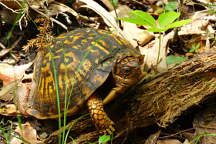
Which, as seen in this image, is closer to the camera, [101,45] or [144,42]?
[101,45]

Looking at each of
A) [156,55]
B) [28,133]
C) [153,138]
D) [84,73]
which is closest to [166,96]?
[153,138]

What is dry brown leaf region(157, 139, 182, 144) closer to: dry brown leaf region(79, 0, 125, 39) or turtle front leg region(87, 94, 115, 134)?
turtle front leg region(87, 94, 115, 134)

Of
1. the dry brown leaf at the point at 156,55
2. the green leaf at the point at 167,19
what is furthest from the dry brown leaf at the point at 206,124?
the green leaf at the point at 167,19

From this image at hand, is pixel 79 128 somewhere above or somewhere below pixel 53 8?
below

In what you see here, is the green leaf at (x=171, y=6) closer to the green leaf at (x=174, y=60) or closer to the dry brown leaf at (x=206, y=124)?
the green leaf at (x=174, y=60)

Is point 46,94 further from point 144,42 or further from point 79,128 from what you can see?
point 144,42

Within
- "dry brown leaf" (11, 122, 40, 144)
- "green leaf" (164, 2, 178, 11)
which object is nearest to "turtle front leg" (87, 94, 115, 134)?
"dry brown leaf" (11, 122, 40, 144)

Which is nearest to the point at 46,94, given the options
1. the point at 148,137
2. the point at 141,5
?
the point at 148,137
